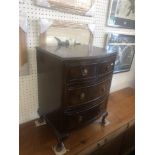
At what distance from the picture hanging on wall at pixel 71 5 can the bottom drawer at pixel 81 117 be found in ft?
2.51

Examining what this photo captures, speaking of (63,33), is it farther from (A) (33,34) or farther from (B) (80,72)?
(B) (80,72)

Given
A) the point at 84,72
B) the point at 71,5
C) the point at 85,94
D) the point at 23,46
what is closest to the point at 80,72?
the point at 84,72

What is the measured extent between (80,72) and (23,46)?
0.47m

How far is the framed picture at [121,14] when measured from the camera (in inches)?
55.3

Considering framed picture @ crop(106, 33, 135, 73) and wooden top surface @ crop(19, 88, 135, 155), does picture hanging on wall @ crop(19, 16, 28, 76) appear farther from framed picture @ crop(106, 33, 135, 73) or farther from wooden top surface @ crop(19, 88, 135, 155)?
framed picture @ crop(106, 33, 135, 73)

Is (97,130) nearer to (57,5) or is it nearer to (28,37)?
(28,37)

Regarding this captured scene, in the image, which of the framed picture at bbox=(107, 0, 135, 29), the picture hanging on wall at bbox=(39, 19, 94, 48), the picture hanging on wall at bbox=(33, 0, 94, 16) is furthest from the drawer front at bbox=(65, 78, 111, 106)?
the framed picture at bbox=(107, 0, 135, 29)

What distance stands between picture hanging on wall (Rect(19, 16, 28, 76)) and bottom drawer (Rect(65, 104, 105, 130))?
48cm

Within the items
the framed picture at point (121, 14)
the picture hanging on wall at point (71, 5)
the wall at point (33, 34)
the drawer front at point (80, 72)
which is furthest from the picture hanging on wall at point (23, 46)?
the framed picture at point (121, 14)

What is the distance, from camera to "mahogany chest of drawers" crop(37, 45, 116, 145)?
0.79 meters

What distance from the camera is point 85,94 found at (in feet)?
2.91

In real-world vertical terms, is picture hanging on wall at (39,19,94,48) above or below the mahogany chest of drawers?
above
